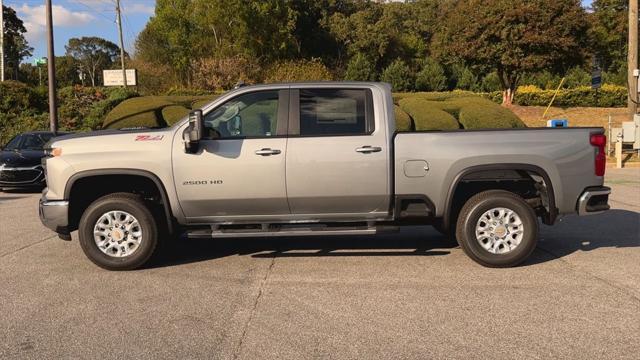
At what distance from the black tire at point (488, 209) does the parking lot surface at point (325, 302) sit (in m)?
0.13

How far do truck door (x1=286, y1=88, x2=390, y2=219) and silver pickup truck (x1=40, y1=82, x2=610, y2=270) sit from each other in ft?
0.04

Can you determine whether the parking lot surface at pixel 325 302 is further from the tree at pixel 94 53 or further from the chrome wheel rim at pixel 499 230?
the tree at pixel 94 53

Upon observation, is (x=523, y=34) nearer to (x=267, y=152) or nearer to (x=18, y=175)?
(x=18, y=175)

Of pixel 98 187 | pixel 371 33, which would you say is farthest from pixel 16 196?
pixel 371 33

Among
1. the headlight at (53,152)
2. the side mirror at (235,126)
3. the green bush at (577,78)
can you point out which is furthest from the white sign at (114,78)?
the green bush at (577,78)

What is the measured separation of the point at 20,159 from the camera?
13.4 meters

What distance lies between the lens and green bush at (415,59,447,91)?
45.3 meters

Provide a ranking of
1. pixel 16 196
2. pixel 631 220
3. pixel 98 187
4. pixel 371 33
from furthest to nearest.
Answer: pixel 371 33 → pixel 16 196 → pixel 631 220 → pixel 98 187

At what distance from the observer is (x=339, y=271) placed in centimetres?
602

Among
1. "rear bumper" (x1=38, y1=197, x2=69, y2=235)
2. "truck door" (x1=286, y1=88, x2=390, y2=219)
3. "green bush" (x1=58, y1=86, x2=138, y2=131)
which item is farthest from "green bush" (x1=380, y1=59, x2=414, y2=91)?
"rear bumper" (x1=38, y1=197, x2=69, y2=235)

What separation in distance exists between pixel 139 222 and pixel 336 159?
7.29 feet

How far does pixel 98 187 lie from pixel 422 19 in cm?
5958

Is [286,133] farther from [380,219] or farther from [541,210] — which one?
[541,210]

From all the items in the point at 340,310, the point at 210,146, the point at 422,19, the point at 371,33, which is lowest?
the point at 340,310
